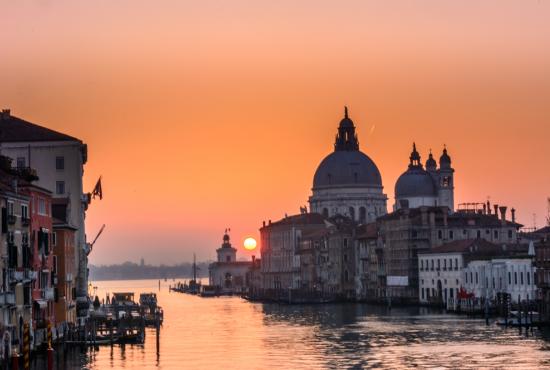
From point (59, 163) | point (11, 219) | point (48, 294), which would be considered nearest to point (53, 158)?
point (59, 163)

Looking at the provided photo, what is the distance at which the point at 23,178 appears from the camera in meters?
66.2

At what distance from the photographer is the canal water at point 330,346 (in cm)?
6844

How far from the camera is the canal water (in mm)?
68438

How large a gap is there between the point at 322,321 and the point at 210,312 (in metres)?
28.8

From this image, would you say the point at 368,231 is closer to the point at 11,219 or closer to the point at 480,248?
the point at 480,248

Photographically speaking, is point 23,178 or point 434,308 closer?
point 23,178

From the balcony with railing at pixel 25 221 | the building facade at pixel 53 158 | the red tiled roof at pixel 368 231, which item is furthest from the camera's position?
the red tiled roof at pixel 368 231

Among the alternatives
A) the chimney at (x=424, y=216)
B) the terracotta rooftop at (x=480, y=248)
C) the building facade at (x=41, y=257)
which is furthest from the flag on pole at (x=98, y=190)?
the chimney at (x=424, y=216)

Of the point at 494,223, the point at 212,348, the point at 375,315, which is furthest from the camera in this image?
the point at 494,223

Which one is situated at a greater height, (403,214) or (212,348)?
(403,214)

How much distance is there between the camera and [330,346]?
266 ft

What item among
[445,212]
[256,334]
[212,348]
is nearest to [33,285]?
[212,348]

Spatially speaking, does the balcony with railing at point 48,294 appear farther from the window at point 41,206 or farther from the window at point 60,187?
the window at point 60,187

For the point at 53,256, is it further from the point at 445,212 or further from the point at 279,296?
the point at 279,296
